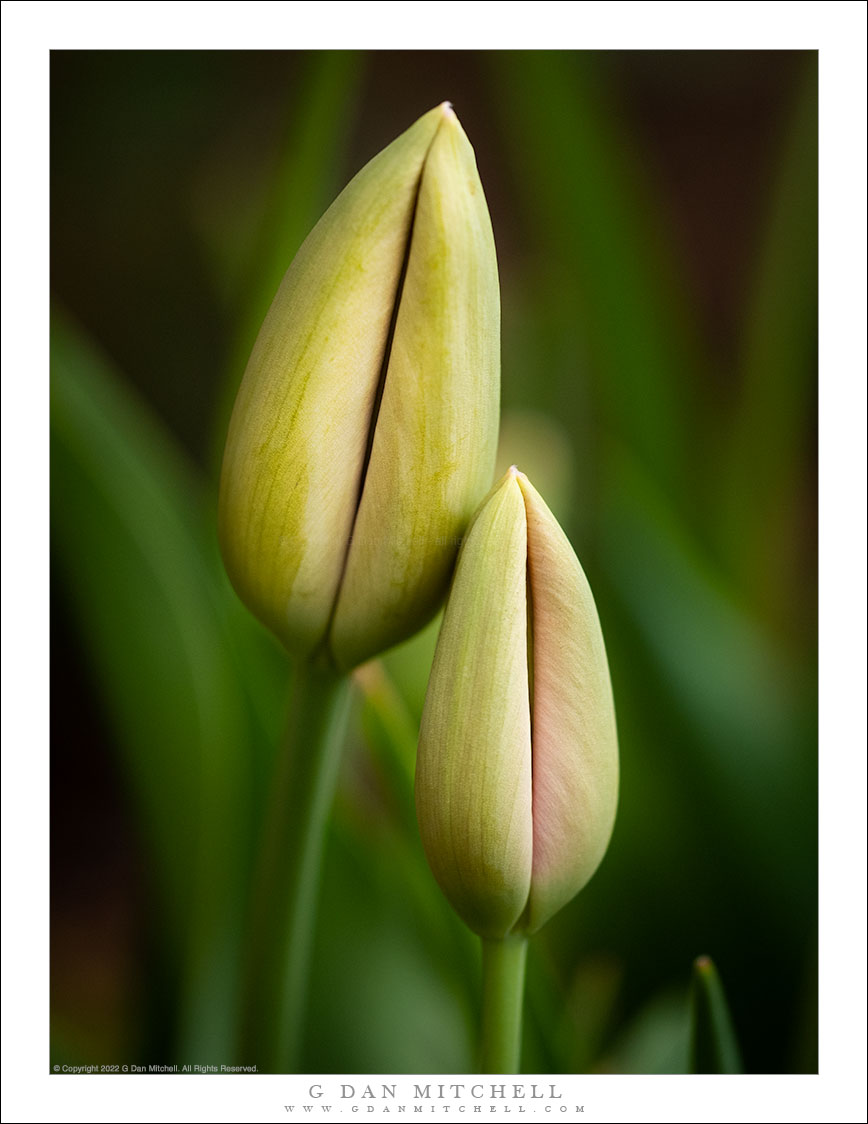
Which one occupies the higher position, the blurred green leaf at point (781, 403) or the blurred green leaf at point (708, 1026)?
the blurred green leaf at point (781, 403)

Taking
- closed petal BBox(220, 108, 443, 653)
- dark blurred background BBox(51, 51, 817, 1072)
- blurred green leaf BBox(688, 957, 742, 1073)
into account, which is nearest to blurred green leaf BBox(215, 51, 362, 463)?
dark blurred background BBox(51, 51, 817, 1072)

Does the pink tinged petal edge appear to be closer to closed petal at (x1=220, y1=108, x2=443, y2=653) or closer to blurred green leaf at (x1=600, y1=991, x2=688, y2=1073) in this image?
closed petal at (x1=220, y1=108, x2=443, y2=653)

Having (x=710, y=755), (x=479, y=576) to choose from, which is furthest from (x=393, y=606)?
(x=710, y=755)

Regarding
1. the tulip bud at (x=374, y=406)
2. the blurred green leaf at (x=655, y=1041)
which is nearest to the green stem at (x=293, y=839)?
the tulip bud at (x=374, y=406)

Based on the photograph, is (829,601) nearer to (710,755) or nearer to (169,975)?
(710,755)

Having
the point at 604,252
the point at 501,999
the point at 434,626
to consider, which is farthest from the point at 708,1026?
the point at 604,252

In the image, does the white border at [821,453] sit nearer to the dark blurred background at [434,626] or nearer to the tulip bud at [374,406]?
the dark blurred background at [434,626]
